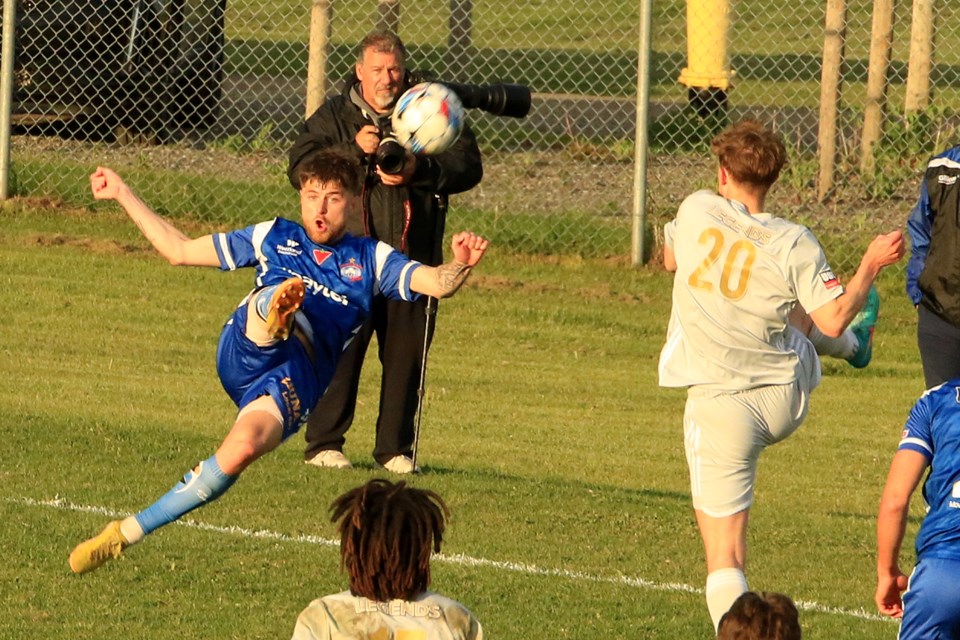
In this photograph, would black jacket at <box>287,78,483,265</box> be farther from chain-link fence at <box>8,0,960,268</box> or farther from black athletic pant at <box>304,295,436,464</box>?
chain-link fence at <box>8,0,960,268</box>

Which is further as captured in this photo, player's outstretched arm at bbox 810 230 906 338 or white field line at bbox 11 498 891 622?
white field line at bbox 11 498 891 622

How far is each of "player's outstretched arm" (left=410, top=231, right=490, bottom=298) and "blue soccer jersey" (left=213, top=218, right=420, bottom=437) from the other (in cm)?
6

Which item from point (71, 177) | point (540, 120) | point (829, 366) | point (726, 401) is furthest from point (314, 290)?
point (540, 120)

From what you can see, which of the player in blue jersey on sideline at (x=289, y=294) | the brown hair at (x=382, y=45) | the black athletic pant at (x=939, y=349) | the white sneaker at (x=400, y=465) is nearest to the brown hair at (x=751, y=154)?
the player in blue jersey on sideline at (x=289, y=294)

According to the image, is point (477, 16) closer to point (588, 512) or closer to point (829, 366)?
point (829, 366)

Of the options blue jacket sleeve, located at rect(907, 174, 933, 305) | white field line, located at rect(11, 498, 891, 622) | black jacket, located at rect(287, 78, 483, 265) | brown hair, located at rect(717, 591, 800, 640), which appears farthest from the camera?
black jacket, located at rect(287, 78, 483, 265)

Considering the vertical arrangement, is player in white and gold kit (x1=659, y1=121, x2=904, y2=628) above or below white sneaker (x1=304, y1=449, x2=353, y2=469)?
above

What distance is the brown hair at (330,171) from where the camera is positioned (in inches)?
280

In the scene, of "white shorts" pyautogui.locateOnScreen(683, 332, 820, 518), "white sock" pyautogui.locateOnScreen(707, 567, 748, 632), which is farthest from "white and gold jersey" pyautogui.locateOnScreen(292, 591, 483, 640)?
"white shorts" pyautogui.locateOnScreen(683, 332, 820, 518)

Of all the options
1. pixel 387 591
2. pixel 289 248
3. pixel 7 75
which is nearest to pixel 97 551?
pixel 289 248

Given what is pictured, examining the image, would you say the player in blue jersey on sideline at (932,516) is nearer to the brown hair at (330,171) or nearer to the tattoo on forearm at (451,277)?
the tattoo on forearm at (451,277)

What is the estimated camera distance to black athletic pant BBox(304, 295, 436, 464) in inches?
369

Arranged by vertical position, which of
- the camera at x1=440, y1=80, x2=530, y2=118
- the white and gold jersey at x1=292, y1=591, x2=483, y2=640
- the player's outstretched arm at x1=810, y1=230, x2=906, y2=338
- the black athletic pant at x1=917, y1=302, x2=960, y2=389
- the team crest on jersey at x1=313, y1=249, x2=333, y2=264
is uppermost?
the camera at x1=440, y1=80, x2=530, y2=118

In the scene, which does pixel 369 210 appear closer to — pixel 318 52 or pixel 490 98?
pixel 490 98
